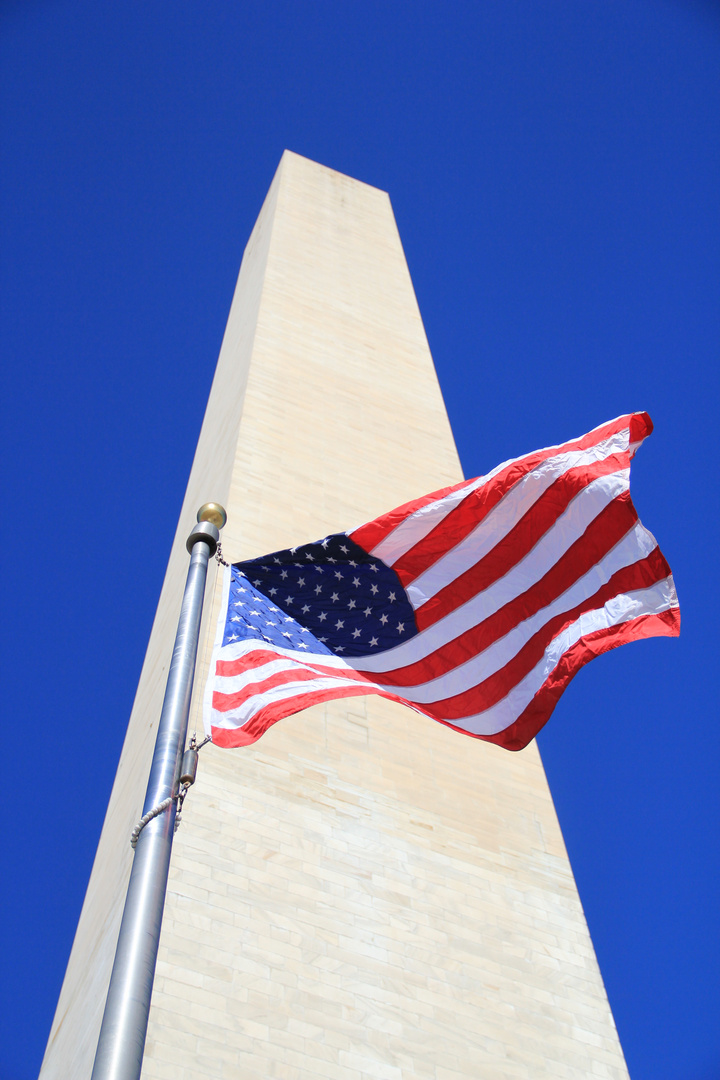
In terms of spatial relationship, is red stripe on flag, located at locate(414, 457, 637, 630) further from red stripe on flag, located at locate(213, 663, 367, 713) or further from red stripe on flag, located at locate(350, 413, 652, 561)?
red stripe on flag, located at locate(213, 663, 367, 713)

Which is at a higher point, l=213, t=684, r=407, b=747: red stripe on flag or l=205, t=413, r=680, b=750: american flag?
l=205, t=413, r=680, b=750: american flag

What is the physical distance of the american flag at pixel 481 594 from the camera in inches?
280

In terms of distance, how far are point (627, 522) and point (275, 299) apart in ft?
45.7

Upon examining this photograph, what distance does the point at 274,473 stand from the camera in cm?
1504

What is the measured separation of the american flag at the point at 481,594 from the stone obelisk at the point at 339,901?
301cm

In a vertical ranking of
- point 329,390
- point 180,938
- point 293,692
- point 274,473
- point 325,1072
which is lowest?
point 325,1072

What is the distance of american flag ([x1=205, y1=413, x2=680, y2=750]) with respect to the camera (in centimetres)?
711

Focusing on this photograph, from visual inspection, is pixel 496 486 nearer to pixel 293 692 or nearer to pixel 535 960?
pixel 293 692

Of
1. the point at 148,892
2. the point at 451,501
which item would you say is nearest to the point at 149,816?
the point at 148,892

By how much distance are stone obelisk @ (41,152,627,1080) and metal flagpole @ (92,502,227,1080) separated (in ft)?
12.1

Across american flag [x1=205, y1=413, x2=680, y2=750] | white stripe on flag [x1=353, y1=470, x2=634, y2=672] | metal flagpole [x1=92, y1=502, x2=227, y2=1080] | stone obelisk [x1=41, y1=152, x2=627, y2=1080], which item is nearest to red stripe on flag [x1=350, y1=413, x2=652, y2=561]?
american flag [x1=205, y1=413, x2=680, y2=750]

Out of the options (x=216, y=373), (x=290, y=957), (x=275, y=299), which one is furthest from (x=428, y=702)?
(x=216, y=373)

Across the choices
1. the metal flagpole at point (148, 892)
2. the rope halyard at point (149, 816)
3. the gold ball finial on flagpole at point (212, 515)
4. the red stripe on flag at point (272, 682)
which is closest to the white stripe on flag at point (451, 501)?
the red stripe on flag at point (272, 682)

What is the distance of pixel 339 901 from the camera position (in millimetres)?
9648
